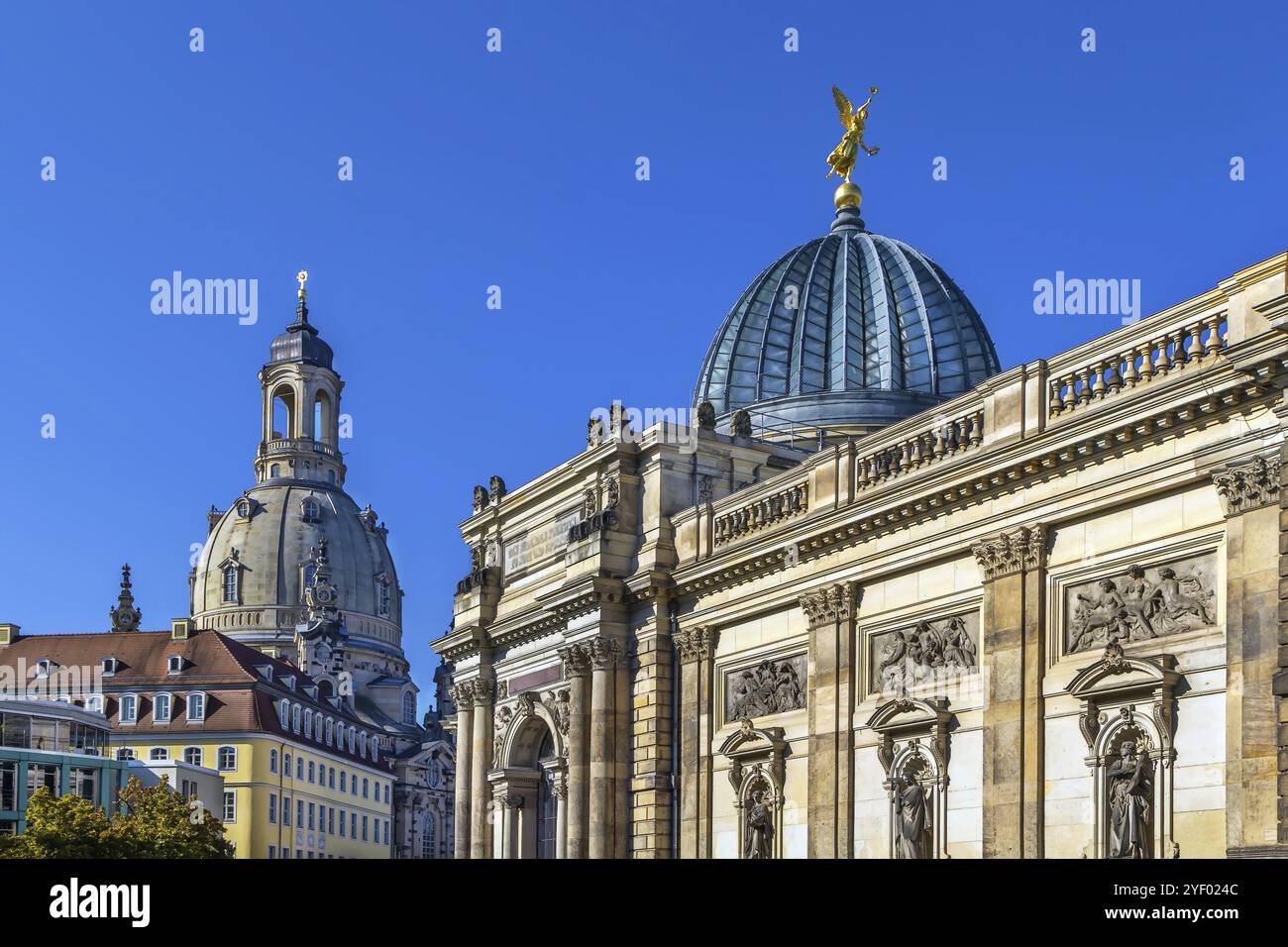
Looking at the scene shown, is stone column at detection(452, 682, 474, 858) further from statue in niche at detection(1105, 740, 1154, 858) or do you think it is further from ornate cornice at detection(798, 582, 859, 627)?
statue in niche at detection(1105, 740, 1154, 858)

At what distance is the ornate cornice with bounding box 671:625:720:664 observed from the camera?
41.2 meters

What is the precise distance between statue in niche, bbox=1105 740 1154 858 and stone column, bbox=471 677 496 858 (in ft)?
80.7

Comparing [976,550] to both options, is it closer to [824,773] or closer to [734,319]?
[824,773]

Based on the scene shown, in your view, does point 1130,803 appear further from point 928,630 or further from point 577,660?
point 577,660

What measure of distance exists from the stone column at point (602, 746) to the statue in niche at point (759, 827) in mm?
4734

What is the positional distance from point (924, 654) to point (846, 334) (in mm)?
24425

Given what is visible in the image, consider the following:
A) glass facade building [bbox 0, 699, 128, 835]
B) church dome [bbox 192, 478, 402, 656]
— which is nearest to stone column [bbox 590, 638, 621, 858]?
glass facade building [bbox 0, 699, 128, 835]

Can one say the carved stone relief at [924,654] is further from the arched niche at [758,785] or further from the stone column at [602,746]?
the stone column at [602,746]

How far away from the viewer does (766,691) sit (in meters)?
39.2

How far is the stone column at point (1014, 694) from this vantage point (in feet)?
99.5

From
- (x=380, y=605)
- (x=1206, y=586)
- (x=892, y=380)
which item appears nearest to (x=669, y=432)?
(x=892, y=380)

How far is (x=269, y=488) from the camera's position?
169625mm

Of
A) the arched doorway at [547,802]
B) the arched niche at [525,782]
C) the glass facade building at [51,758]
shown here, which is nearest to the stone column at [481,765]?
the arched niche at [525,782]
